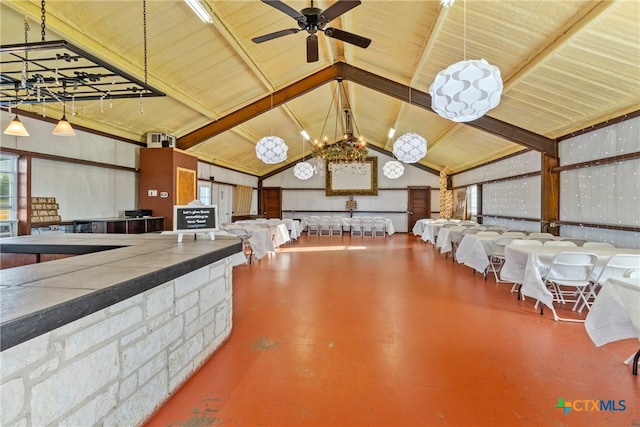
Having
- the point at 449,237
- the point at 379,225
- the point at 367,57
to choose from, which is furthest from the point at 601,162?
the point at 379,225

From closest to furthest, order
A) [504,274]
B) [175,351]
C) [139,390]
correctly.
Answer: [139,390], [175,351], [504,274]

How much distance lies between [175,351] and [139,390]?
13.5 inches

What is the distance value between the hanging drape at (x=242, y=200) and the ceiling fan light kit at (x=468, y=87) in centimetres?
987

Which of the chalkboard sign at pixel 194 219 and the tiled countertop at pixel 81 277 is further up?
the chalkboard sign at pixel 194 219

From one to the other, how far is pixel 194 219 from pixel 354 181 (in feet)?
37.6

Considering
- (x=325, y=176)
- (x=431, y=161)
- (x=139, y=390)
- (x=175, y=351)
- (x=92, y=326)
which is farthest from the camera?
(x=325, y=176)

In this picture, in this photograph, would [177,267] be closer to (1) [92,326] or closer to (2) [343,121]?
(1) [92,326]

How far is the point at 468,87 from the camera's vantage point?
285 cm

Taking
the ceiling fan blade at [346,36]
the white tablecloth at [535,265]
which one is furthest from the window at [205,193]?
the white tablecloth at [535,265]

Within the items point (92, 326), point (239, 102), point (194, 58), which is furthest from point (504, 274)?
point (239, 102)

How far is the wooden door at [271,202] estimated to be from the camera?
1449 centimetres

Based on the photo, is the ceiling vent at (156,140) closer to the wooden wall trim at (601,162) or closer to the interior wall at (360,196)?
the interior wall at (360,196)

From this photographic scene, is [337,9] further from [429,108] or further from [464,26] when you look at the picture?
[429,108]

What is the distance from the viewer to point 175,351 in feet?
6.75
